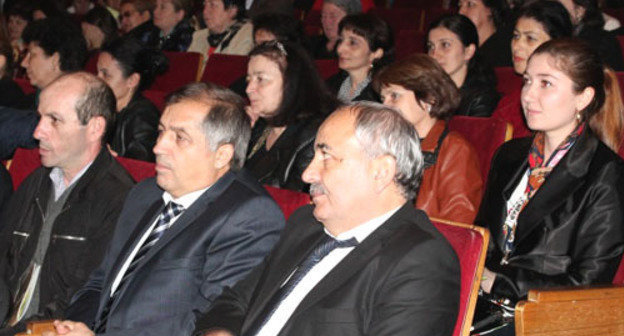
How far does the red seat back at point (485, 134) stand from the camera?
11.1 feet

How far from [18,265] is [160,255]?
0.78 m

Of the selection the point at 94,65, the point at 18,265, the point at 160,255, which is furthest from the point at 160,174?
the point at 94,65

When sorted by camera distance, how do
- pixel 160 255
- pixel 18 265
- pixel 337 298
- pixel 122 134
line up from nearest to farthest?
pixel 337 298 → pixel 160 255 → pixel 18 265 → pixel 122 134

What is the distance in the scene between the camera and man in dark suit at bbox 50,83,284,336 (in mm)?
2412

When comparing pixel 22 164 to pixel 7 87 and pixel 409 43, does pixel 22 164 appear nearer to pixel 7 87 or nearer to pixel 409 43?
pixel 7 87

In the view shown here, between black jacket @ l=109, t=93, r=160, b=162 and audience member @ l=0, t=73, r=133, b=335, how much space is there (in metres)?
1.04

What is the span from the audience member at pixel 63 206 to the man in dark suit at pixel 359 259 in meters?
0.73

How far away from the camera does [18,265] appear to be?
2984 mm

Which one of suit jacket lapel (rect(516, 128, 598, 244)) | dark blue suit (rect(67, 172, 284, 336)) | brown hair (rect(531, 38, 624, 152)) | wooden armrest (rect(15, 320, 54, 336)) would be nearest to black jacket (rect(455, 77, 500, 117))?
brown hair (rect(531, 38, 624, 152))

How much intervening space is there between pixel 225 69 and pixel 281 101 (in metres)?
1.66

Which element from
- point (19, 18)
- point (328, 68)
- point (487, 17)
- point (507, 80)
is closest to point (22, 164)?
point (328, 68)

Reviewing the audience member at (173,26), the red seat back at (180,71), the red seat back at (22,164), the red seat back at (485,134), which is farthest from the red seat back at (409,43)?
the red seat back at (22,164)

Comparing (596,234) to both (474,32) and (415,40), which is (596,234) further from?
(415,40)

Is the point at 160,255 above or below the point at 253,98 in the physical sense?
below
